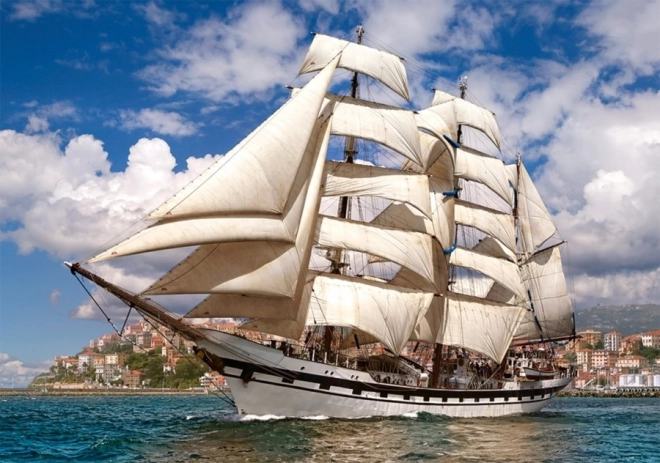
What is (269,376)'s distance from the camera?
3906 cm

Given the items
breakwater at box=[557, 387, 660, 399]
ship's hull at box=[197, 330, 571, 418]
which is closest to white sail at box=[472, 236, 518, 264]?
ship's hull at box=[197, 330, 571, 418]

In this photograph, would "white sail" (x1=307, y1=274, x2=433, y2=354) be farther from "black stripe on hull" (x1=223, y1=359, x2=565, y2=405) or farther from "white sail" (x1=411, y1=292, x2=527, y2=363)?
"white sail" (x1=411, y1=292, x2=527, y2=363)

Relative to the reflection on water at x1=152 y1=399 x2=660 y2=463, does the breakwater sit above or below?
below

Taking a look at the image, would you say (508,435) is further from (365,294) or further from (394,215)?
(394,215)

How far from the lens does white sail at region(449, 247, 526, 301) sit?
57.1m

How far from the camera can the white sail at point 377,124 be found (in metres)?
47.5

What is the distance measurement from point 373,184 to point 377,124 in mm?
3954

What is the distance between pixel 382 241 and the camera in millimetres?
47250

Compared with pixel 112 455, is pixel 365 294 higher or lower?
higher

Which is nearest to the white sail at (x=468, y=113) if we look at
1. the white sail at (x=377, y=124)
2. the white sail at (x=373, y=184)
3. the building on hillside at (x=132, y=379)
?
the white sail at (x=377, y=124)

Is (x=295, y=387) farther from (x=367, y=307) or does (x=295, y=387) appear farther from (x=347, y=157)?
(x=347, y=157)

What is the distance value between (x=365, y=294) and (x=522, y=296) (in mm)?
18955

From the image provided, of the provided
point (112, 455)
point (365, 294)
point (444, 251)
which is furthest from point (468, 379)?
point (112, 455)

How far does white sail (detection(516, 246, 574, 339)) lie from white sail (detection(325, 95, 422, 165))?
72.1 ft
